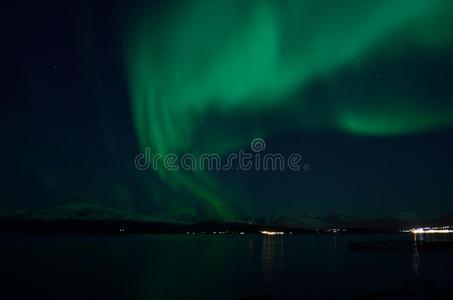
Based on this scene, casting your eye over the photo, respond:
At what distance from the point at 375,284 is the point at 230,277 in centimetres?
1761

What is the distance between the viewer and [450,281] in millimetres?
48406

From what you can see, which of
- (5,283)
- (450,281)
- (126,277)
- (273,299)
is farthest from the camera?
(126,277)

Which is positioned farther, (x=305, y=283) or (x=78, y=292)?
→ (x=305, y=283)

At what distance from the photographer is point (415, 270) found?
6222 cm

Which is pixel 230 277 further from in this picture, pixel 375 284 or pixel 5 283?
pixel 5 283

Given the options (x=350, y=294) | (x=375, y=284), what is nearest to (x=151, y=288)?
(x=350, y=294)

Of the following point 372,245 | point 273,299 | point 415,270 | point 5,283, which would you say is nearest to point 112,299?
point 273,299

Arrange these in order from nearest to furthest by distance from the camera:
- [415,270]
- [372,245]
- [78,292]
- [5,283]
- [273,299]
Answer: [273,299]
[78,292]
[5,283]
[415,270]
[372,245]

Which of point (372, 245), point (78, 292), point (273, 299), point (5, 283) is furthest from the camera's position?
point (372, 245)

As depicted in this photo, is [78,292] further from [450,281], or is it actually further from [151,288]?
[450,281]

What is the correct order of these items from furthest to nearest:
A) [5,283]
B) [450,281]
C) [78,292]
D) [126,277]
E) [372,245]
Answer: [372,245] → [126,277] → [5,283] → [450,281] → [78,292]

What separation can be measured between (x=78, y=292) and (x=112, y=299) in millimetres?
6231

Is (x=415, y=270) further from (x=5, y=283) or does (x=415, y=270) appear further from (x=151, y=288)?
(x=5, y=283)

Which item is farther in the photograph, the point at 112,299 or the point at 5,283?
the point at 5,283
